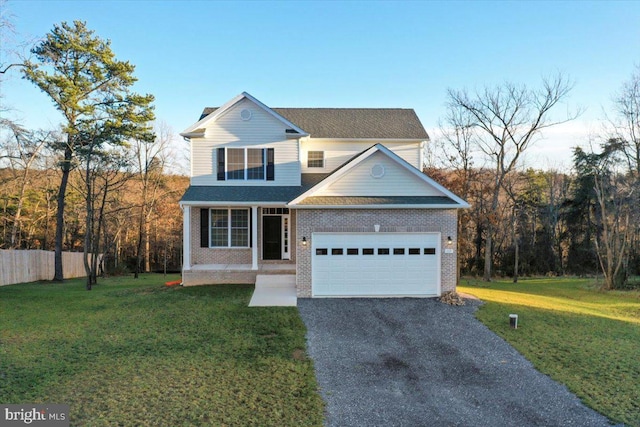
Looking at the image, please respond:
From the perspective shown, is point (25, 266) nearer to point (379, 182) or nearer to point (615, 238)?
point (379, 182)

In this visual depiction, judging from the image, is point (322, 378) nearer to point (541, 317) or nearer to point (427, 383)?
point (427, 383)

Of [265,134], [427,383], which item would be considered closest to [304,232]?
[265,134]

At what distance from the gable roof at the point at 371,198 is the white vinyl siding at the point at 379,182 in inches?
5.1

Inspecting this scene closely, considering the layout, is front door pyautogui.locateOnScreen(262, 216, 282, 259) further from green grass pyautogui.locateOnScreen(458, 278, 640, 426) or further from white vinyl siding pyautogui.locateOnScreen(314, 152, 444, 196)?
green grass pyautogui.locateOnScreen(458, 278, 640, 426)

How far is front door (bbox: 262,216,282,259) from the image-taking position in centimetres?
1662

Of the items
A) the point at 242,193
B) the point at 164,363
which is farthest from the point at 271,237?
the point at 164,363

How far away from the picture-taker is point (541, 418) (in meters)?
5.95

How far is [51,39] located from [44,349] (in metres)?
17.8

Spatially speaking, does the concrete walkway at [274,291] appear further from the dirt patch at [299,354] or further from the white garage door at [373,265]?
the dirt patch at [299,354]

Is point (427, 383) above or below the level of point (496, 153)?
below

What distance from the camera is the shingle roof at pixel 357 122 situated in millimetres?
18453

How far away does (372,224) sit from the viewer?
1316 cm

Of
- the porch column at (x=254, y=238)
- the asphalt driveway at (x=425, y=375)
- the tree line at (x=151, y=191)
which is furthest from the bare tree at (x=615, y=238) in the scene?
the porch column at (x=254, y=238)

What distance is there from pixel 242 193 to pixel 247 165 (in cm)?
144
